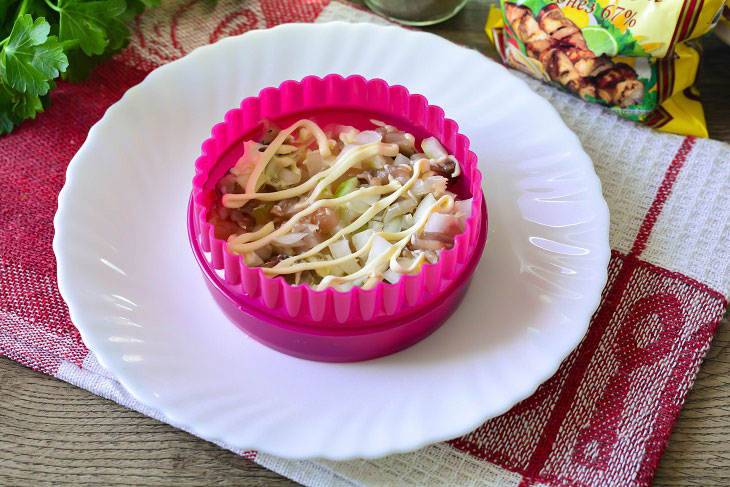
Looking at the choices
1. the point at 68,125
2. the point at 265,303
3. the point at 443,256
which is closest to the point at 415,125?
the point at 443,256

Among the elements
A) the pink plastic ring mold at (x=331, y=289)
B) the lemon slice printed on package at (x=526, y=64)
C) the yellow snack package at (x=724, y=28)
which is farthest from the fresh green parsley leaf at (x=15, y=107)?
the yellow snack package at (x=724, y=28)

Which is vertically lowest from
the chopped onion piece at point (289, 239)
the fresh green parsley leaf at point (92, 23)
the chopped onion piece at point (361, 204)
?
the chopped onion piece at point (289, 239)

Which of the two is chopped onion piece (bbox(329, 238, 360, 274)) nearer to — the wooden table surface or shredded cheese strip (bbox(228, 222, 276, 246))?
shredded cheese strip (bbox(228, 222, 276, 246))

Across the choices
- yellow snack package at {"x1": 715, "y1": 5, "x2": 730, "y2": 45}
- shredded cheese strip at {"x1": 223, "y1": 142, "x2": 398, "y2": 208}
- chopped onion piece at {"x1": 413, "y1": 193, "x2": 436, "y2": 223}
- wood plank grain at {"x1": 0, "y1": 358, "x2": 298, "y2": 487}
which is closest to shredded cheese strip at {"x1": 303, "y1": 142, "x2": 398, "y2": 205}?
shredded cheese strip at {"x1": 223, "y1": 142, "x2": 398, "y2": 208}

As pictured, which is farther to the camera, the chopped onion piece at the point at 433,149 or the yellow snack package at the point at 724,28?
the yellow snack package at the point at 724,28

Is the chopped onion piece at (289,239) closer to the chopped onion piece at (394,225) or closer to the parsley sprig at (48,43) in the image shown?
the chopped onion piece at (394,225)

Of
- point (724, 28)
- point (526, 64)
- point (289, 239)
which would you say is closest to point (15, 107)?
point (289, 239)
